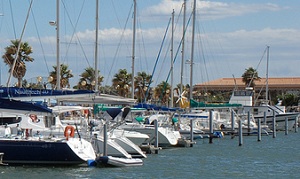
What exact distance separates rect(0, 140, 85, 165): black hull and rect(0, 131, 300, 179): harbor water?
360 millimetres

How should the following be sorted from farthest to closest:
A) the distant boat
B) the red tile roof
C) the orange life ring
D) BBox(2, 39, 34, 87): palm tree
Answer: the red tile roof < the distant boat < BBox(2, 39, 34, 87): palm tree < the orange life ring

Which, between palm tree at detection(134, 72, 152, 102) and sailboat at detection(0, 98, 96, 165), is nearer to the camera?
sailboat at detection(0, 98, 96, 165)

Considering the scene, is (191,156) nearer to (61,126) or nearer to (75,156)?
(61,126)

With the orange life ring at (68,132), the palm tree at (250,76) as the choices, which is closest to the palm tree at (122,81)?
the palm tree at (250,76)

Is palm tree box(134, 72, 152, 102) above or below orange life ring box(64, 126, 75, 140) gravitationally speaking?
above

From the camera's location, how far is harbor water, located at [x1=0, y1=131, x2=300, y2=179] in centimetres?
3516

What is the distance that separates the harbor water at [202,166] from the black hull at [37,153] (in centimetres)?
36

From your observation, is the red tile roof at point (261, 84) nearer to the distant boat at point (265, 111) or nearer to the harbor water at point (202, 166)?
the distant boat at point (265, 111)

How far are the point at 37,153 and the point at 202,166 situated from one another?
10937 millimetres

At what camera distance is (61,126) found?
41500 millimetres

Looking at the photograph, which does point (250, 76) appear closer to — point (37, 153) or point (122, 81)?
point (122, 81)

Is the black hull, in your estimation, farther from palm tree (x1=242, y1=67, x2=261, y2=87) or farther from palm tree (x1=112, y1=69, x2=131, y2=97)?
palm tree (x1=242, y1=67, x2=261, y2=87)

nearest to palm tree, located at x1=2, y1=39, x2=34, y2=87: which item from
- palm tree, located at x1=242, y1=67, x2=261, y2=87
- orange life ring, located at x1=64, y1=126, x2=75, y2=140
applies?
orange life ring, located at x1=64, y1=126, x2=75, y2=140

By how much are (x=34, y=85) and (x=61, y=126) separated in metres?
3.97
